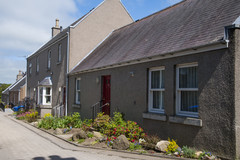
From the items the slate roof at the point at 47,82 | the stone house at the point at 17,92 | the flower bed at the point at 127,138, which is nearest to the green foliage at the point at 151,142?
the flower bed at the point at 127,138

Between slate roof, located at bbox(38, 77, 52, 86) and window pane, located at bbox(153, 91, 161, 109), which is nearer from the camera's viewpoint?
window pane, located at bbox(153, 91, 161, 109)

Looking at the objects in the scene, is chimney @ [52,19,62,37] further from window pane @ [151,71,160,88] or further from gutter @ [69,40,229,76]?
window pane @ [151,71,160,88]

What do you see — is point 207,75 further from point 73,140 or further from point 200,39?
point 73,140

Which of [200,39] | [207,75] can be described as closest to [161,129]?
[207,75]

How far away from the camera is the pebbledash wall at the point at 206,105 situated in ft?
23.0

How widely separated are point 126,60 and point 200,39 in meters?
3.96

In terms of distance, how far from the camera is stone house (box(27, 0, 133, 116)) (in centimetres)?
1889

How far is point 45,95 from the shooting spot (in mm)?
21422

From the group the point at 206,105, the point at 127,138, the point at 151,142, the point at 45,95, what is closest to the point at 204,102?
the point at 206,105

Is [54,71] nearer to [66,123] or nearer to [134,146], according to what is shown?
[66,123]

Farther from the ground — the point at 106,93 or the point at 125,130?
the point at 106,93

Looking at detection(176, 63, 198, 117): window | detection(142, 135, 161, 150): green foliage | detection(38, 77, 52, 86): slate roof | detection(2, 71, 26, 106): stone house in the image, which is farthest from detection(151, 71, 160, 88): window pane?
detection(2, 71, 26, 106): stone house

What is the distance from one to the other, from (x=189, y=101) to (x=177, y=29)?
3.55 m

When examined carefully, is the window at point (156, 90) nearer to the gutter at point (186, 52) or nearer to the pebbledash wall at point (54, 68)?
the gutter at point (186, 52)
